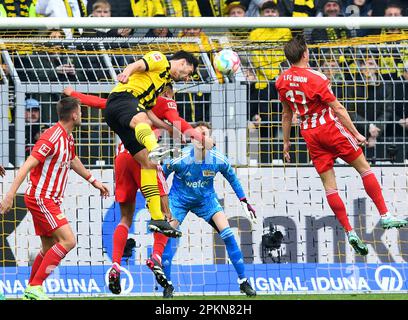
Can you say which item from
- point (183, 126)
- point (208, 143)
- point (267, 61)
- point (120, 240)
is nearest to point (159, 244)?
point (120, 240)

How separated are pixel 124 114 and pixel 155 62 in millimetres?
659

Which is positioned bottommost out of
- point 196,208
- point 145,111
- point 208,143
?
point 196,208

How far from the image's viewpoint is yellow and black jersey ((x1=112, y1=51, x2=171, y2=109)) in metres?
11.6

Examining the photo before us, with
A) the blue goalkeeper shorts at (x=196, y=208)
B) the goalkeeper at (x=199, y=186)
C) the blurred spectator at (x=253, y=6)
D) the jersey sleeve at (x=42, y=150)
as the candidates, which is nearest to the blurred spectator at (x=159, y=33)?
the blurred spectator at (x=253, y=6)

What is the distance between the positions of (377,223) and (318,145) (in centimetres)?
246

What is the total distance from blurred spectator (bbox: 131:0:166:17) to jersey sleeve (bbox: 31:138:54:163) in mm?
5190

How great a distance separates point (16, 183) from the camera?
11547 millimetres

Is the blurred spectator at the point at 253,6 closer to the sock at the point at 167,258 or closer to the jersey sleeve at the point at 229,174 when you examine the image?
the jersey sleeve at the point at 229,174

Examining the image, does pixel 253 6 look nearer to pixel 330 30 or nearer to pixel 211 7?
pixel 211 7

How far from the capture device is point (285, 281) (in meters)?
14.4

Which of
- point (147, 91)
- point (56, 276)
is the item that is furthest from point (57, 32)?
point (147, 91)

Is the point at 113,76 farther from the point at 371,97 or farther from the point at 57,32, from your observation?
the point at 371,97

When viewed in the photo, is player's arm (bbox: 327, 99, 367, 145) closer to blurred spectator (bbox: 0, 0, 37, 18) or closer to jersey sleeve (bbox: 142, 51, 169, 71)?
jersey sleeve (bbox: 142, 51, 169, 71)
